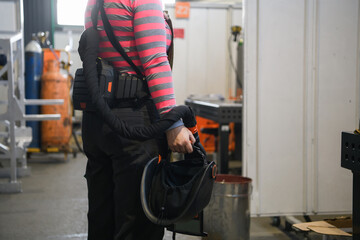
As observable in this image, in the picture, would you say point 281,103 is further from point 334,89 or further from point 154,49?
point 154,49

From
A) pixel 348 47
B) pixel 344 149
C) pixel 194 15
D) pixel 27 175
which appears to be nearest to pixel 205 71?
pixel 194 15

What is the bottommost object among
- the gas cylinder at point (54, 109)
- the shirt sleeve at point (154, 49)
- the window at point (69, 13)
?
the gas cylinder at point (54, 109)

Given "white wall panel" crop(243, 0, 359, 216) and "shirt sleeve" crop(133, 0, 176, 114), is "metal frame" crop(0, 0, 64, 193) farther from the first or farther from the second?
"shirt sleeve" crop(133, 0, 176, 114)

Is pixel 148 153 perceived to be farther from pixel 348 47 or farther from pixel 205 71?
pixel 205 71

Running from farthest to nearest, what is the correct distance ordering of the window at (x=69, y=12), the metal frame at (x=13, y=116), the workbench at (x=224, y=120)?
the window at (x=69, y=12)
the metal frame at (x=13, y=116)
the workbench at (x=224, y=120)

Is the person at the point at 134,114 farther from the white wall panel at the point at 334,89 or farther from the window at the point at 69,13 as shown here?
the window at the point at 69,13

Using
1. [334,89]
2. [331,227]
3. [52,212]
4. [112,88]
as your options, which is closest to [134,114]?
[112,88]

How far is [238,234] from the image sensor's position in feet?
7.89

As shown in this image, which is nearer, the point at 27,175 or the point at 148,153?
the point at 148,153

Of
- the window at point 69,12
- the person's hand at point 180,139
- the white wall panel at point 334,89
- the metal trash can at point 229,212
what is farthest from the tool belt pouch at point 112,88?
the window at point 69,12

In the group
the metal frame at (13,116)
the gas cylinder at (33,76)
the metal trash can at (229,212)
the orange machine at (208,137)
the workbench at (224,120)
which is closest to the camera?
the metal trash can at (229,212)

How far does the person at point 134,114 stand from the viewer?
1.26m

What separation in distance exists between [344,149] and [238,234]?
0.84 metres

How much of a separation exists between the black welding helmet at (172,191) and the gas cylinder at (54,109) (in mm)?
4373
